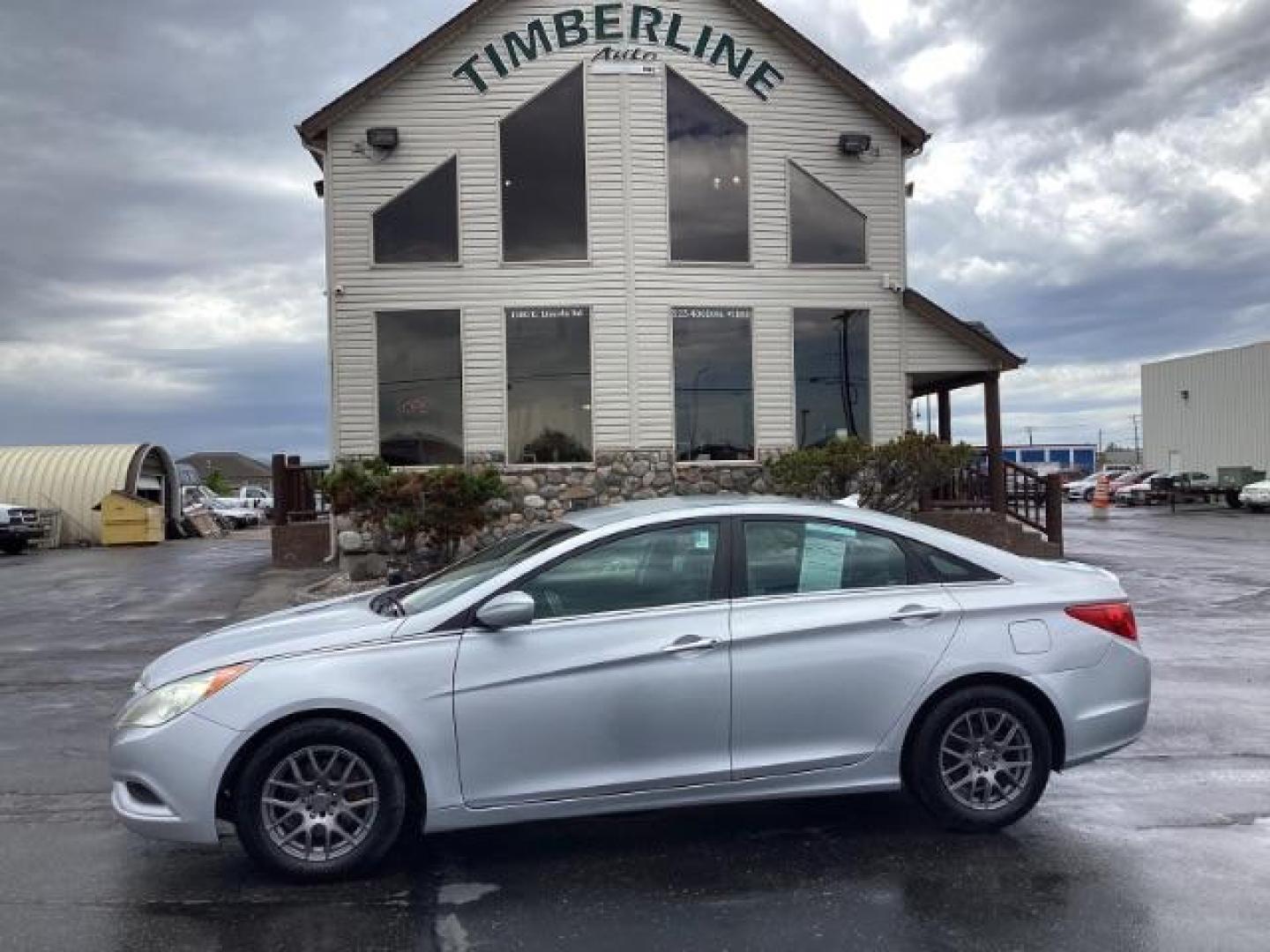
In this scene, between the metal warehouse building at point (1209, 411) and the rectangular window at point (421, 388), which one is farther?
the metal warehouse building at point (1209, 411)

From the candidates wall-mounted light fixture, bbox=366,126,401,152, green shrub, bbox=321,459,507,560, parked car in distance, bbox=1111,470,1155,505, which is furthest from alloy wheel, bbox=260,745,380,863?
parked car in distance, bbox=1111,470,1155,505

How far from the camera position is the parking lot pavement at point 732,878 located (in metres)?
4.31

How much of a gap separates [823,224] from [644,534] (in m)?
13.9

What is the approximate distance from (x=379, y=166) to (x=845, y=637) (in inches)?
553

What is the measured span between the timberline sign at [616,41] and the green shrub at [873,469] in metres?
5.83

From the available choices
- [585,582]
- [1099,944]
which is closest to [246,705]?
[585,582]

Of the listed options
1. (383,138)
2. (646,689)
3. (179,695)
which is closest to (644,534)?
(646,689)

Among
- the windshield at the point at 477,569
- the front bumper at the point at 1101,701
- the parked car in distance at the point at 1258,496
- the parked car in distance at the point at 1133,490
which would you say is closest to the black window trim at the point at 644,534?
the windshield at the point at 477,569

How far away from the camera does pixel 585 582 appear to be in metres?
5.21

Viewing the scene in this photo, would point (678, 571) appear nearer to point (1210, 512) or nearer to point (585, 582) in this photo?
point (585, 582)

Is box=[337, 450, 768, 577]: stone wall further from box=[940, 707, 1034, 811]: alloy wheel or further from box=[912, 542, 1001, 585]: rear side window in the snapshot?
box=[940, 707, 1034, 811]: alloy wheel

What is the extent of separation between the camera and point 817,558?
18.0 ft

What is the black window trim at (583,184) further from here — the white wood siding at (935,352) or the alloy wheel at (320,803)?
the alloy wheel at (320,803)

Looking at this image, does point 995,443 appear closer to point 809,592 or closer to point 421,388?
point 421,388
